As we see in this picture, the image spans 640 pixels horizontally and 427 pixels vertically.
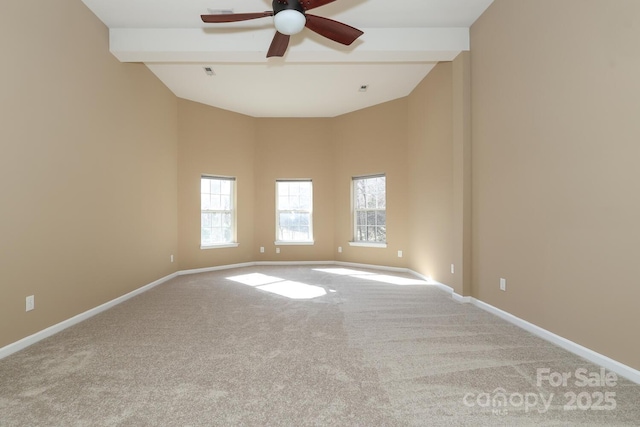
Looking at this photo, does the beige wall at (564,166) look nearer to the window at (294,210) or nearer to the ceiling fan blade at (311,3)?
the ceiling fan blade at (311,3)

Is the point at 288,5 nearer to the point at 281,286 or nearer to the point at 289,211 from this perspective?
the point at 281,286

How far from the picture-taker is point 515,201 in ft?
9.59

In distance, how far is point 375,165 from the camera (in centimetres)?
602

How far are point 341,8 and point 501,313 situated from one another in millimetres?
3509

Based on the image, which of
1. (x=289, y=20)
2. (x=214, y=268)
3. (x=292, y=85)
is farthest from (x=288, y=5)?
(x=214, y=268)

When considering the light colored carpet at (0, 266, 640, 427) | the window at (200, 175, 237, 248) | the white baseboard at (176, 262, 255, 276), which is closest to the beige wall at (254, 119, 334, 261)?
the white baseboard at (176, 262, 255, 276)

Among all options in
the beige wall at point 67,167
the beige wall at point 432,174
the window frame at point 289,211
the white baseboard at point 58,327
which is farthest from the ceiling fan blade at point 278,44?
the window frame at point 289,211

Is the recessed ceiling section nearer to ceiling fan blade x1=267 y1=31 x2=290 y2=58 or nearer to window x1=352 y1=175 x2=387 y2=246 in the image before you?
ceiling fan blade x1=267 y1=31 x2=290 y2=58

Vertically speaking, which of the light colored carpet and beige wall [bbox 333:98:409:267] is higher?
beige wall [bbox 333:98:409:267]

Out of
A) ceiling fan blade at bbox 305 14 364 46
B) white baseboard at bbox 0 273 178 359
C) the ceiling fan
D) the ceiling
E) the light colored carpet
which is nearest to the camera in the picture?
the light colored carpet

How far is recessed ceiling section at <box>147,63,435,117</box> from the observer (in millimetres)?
4445

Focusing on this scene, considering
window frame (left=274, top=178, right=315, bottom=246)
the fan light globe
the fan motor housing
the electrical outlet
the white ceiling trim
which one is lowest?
the electrical outlet

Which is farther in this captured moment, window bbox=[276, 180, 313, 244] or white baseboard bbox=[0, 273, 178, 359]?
window bbox=[276, 180, 313, 244]

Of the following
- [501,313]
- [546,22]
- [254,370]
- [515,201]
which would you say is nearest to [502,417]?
[254,370]
